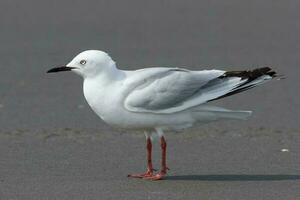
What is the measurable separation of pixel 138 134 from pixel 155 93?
1629mm

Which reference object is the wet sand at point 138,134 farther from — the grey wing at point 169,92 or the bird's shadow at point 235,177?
the grey wing at point 169,92

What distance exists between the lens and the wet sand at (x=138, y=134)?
7164 millimetres

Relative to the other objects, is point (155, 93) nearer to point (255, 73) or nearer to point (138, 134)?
point (255, 73)

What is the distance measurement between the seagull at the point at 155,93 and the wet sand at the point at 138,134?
1.29ft

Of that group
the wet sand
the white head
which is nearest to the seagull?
the white head

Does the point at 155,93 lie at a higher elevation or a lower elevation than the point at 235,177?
higher

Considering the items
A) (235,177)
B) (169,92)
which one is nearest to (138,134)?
(169,92)

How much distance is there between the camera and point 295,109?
993 centimetres

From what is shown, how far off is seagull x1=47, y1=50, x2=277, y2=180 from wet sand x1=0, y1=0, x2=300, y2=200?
393mm

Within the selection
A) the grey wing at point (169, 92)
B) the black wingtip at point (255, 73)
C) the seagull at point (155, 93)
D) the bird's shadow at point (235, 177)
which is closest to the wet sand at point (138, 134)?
the bird's shadow at point (235, 177)

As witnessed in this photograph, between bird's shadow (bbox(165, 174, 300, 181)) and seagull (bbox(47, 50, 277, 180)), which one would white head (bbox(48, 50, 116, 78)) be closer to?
seagull (bbox(47, 50, 277, 180))

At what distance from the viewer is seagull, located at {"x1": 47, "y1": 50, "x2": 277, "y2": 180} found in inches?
286

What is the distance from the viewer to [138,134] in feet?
29.3

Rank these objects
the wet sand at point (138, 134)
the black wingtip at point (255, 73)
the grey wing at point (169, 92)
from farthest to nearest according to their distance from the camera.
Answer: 1. the black wingtip at point (255, 73)
2. the grey wing at point (169, 92)
3. the wet sand at point (138, 134)
